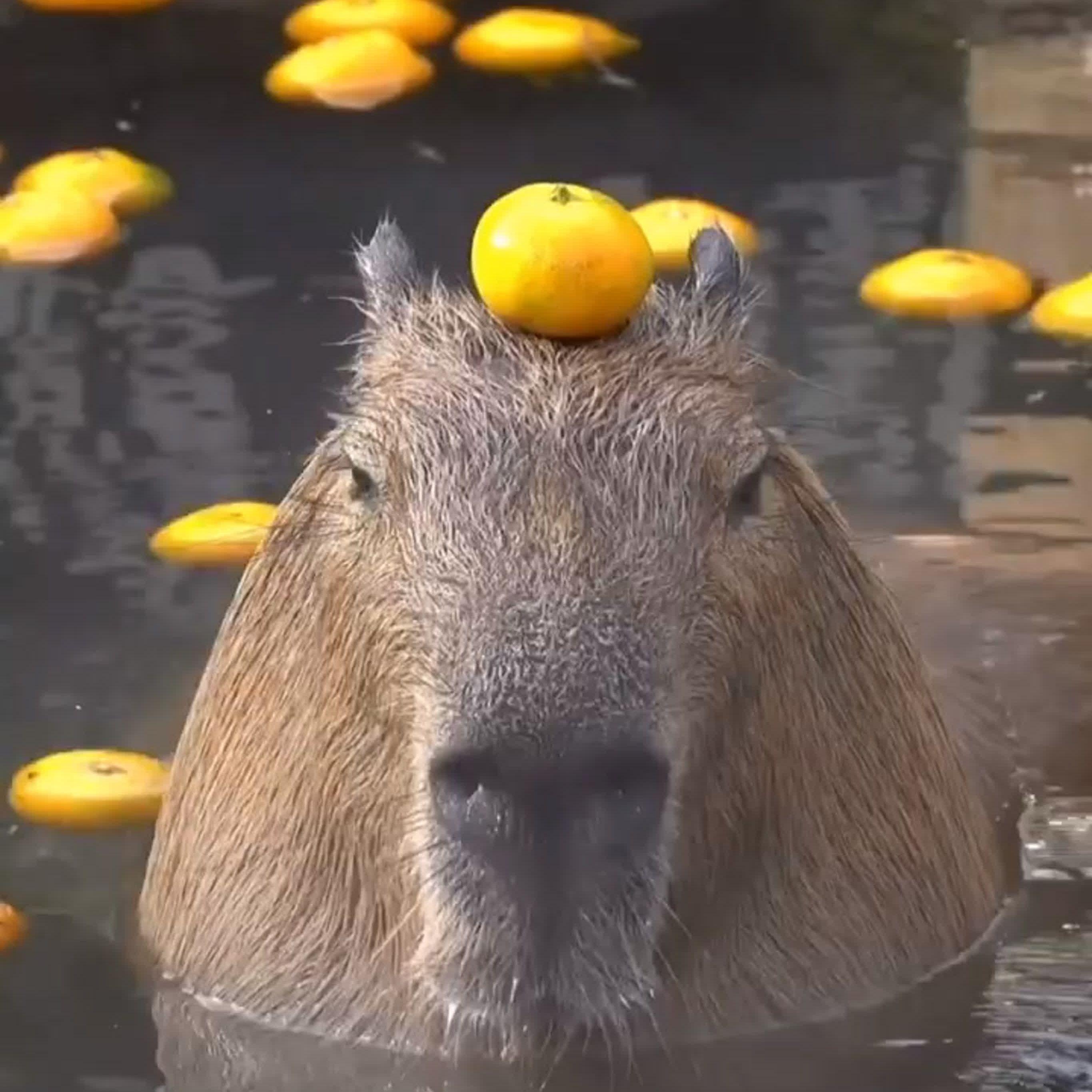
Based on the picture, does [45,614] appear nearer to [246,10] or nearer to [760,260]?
[760,260]

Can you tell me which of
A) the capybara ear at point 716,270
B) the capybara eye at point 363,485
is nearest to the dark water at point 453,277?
the capybara ear at point 716,270

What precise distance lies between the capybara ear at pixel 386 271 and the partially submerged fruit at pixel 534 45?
3.38 meters

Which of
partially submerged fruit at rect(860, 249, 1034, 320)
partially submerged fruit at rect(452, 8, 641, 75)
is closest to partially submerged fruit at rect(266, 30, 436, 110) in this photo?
partially submerged fruit at rect(452, 8, 641, 75)

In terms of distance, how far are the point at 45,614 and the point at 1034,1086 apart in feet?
6.59

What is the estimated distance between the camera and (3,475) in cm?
620

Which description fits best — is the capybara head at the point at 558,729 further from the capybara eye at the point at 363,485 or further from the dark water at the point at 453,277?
the dark water at the point at 453,277

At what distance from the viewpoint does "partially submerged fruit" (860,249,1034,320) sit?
678 cm

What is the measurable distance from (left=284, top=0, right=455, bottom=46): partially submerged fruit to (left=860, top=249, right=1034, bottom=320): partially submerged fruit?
1504mm

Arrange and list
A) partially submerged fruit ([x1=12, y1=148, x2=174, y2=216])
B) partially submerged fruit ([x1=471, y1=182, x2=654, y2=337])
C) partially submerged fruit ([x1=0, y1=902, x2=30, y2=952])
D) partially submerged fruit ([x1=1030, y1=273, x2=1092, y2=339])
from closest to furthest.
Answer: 1. partially submerged fruit ([x1=471, y1=182, x2=654, y2=337])
2. partially submerged fruit ([x1=0, y1=902, x2=30, y2=952])
3. partially submerged fruit ([x1=1030, y1=273, x2=1092, y2=339])
4. partially submerged fruit ([x1=12, y1=148, x2=174, y2=216])

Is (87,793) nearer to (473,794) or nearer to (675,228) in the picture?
(473,794)

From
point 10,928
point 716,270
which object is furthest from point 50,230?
point 716,270

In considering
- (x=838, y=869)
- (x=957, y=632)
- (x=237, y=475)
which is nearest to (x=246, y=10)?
(x=237, y=475)

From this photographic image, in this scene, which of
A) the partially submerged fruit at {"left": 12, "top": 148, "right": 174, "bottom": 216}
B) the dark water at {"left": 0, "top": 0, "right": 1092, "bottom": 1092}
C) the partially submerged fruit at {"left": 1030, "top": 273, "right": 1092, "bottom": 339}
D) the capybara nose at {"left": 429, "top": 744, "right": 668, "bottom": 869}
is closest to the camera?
the capybara nose at {"left": 429, "top": 744, "right": 668, "bottom": 869}

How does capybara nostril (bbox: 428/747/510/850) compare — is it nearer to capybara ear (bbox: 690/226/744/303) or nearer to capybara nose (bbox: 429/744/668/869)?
capybara nose (bbox: 429/744/668/869)
